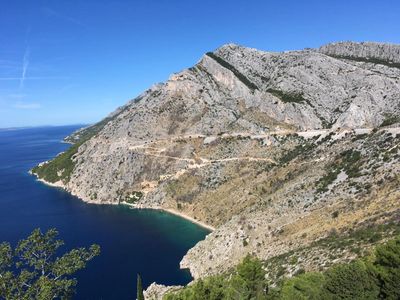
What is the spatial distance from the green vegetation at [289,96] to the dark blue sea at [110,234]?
213 feet

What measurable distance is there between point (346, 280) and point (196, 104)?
127139 mm

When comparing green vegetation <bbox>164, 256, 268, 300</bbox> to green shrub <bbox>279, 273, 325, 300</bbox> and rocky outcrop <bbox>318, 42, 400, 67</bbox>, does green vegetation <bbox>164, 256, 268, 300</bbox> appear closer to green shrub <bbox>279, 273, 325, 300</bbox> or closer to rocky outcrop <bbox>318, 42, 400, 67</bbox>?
green shrub <bbox>279, 273, 325, 300</bbox>

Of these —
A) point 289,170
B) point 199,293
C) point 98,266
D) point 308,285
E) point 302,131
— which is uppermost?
point 302,131

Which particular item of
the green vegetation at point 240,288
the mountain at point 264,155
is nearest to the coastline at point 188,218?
the mountain at point 264,155

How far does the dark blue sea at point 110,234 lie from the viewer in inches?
3046


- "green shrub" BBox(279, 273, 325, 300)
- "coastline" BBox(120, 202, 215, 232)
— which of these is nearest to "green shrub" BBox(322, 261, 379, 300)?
"green shrub" BBox(279, 273, 325, 300)

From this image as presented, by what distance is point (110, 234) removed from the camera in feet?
353

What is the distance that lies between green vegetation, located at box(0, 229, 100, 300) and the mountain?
29.2 meters

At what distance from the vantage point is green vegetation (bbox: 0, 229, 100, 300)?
2781cm

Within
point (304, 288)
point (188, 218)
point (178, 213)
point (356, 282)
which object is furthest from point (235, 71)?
point (356, 282)

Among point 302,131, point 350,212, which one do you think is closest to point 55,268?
point 350,212

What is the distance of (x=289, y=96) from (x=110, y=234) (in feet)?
287

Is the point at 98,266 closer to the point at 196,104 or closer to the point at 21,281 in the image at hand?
the point at 21,281

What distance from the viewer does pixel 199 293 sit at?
133 feet
